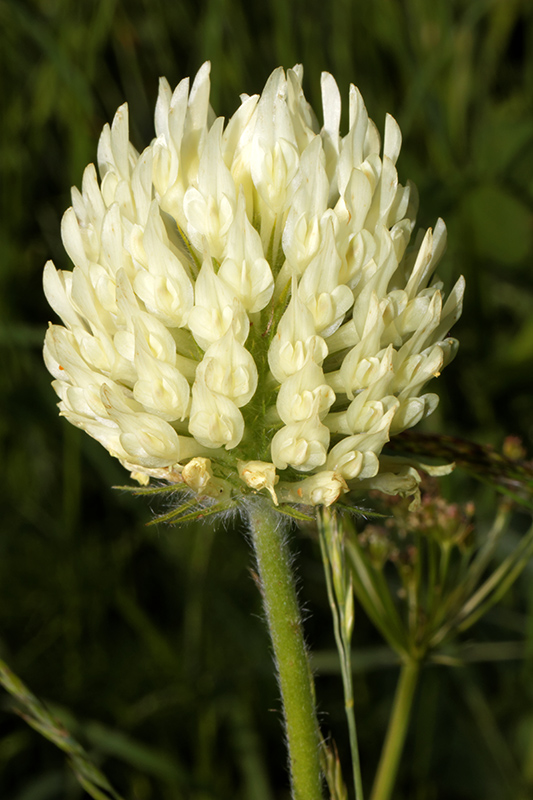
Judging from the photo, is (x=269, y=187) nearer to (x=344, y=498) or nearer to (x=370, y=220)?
(x=370, y=220)

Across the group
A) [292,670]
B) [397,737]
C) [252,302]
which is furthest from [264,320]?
[397,737]

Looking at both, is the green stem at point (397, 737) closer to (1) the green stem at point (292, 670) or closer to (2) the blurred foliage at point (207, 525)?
(1) the green stem at point (292, 670)

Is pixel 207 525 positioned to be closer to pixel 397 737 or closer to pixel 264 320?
pixel 397 737

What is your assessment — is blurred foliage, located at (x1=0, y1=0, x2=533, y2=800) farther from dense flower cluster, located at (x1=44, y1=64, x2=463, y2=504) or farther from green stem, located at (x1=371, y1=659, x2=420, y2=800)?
dense flower cluster, located at (x1=44, y1=64, x2=463, y2=504)

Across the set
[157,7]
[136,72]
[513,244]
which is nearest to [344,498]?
[513,244]

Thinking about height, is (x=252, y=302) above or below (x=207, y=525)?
above

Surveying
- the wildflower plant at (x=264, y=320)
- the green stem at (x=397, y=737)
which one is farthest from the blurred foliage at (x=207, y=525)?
the wildflower plant at (x=264, y=320)

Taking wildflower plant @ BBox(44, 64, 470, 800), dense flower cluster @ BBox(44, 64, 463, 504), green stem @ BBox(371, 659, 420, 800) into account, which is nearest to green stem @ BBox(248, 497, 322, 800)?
wildflower plant @ BBox(44, 64, 470, 800)
